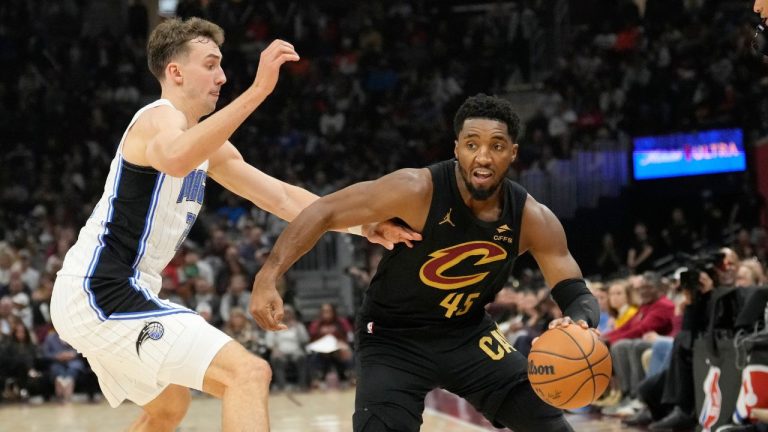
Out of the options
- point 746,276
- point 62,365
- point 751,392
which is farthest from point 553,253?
point 62,365

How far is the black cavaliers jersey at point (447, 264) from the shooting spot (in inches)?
178

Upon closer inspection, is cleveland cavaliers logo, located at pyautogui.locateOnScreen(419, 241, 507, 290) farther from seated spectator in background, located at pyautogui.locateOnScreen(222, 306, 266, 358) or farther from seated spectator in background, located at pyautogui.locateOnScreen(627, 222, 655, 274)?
seated spectator in background, located at pyautogui.locateOnScreen(627, 222, 655, 274)

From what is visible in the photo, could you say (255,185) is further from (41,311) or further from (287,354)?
(41,311)

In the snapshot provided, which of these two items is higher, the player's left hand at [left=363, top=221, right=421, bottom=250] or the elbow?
the elbow

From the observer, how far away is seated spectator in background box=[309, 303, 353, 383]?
14.7 m

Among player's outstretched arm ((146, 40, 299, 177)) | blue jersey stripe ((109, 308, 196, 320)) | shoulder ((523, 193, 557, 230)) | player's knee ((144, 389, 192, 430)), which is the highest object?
player's outstretched arm ((146, 40, 299, 177))

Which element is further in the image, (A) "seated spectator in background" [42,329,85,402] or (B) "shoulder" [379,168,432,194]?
(A) "seated spectator in background" [42,329,85,402]

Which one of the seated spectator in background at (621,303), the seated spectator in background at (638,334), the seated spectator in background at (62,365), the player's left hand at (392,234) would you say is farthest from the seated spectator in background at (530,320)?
the player's left hand at (392,234)

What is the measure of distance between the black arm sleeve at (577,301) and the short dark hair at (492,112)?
629 mm

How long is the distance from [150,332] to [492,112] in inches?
62.6

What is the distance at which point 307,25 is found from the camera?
72.5ft

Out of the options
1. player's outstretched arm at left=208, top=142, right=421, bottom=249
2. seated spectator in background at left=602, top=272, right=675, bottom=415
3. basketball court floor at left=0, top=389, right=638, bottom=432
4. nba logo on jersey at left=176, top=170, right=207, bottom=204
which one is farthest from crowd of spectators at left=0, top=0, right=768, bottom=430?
nba logo on jersey at left=176, top=170, right=207, bottom=204

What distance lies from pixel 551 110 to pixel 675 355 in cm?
1205

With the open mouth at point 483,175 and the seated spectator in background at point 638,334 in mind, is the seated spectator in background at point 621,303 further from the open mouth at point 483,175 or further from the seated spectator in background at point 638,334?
the open mouth at point 483,175
